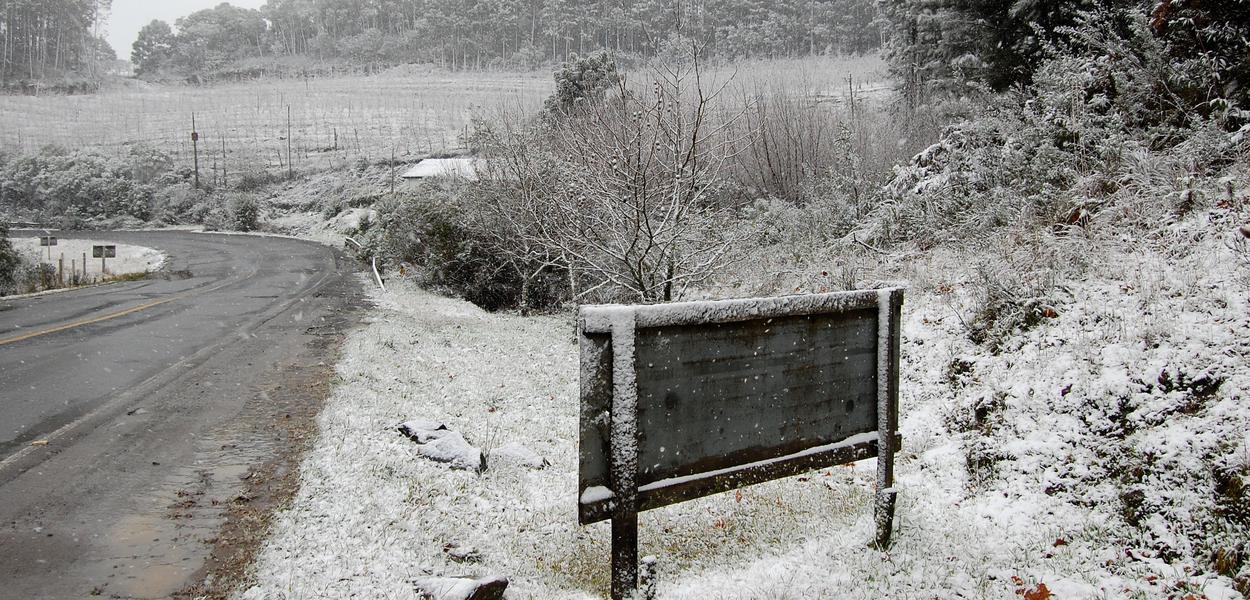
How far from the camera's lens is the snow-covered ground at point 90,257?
90.3 feet

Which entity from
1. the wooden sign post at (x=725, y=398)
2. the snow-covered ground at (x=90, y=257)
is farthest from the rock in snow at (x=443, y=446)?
the snow-covered ground at (x=90, y=257)

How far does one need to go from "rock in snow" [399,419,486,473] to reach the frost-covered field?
0.15m

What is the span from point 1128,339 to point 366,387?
26.4 ft

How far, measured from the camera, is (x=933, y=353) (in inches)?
280

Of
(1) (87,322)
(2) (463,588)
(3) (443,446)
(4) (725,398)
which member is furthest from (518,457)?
(1) (87,322)

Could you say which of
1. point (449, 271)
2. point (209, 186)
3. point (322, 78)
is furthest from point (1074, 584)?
point (322, 78)

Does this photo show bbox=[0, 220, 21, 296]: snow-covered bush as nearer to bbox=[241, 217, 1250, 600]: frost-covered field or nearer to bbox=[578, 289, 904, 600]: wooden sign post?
bbox=[241, 217, 1250, 600]: frost-covered field

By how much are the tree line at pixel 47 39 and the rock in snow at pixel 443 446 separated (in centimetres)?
10406

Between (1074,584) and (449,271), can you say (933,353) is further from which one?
(449,271)

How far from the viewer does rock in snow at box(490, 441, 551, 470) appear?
6465 millimetres

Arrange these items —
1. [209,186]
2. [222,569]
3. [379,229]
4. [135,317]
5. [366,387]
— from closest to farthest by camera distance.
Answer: [222,569], [366,387], [135,317], [379,229], [209,186]

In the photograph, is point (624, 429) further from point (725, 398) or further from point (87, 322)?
point (87, 322)

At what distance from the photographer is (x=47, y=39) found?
87812 millimetres

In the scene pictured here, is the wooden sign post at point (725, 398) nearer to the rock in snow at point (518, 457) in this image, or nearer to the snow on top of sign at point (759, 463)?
the snow on top of sign at point (759, 463)
